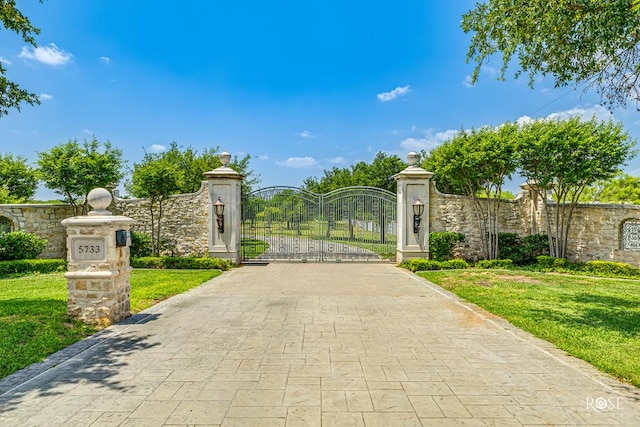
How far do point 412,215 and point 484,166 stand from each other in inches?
107

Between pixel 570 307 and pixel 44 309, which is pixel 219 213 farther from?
pixel 570 307

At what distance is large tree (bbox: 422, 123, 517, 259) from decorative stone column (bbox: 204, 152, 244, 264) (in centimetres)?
707

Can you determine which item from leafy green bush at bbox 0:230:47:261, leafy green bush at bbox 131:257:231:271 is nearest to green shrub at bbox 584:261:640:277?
leafy green bush at bbox 131:257:231:271

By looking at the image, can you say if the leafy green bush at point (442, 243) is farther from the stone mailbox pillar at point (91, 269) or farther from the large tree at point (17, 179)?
the large tree at point (17, 179)

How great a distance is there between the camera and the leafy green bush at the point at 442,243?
1174 centimetres

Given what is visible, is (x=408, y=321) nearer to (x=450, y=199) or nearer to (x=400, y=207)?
(x=400, y=207)

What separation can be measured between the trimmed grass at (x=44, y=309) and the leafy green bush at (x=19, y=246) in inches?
75.8

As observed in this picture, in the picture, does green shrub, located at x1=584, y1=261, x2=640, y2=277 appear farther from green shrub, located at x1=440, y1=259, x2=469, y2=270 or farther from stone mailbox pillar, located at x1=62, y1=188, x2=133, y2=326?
stone mailbox pillar, located at x1=62, y1=188, x2=133, y2=326

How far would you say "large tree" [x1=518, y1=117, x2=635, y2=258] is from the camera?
10.2m

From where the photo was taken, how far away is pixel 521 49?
251 inches

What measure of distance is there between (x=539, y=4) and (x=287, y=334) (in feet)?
19.6

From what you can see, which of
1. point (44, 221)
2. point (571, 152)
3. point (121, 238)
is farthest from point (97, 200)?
point (571, 152)

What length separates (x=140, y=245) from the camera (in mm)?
12305

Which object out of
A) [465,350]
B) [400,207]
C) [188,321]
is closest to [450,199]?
[400,207]
